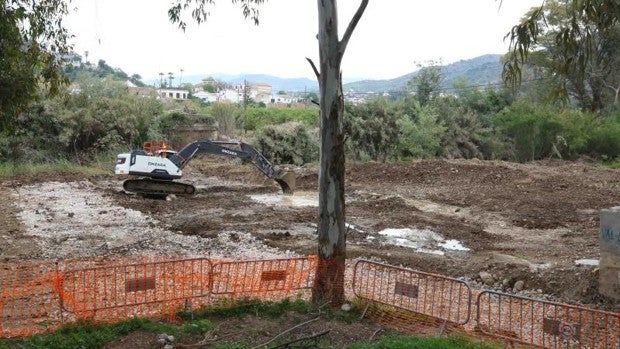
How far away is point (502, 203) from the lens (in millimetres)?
18797

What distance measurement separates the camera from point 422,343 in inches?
252

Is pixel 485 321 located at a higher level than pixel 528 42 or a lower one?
lower

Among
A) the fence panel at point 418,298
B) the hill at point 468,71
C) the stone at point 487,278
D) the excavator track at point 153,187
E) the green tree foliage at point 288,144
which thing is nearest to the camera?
the fence panel at point 418,298

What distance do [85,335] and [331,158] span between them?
130 inches

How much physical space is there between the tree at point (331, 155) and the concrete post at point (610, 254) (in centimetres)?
383

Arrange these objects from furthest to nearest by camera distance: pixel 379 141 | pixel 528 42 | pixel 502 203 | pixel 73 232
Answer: pixel 379 141 → pixel 502 203 → pixel 73 232 → pixel 528 42

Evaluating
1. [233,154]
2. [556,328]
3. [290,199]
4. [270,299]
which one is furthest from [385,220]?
[556,328]

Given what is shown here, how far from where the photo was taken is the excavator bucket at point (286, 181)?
21241 millimetres

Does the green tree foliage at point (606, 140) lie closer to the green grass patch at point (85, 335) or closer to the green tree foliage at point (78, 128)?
the green tree foliage at point (78, 128)

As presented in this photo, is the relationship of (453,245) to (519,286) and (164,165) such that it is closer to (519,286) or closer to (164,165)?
(519,286)

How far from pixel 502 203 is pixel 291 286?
1177 centimetres

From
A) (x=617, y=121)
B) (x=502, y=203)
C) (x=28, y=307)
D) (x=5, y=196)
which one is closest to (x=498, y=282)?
(x=28, y=307)

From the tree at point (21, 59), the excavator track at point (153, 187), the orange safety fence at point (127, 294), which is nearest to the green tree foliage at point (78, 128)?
the excavator track at point (153, 187)

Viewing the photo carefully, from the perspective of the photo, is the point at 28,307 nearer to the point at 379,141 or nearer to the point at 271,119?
the point at 379,141
